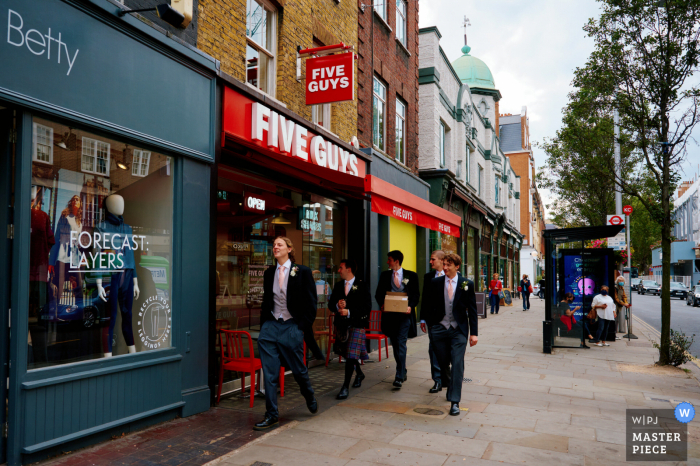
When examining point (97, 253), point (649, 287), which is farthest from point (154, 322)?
point (649, 287)

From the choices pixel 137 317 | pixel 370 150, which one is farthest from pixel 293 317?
pixel 370 150

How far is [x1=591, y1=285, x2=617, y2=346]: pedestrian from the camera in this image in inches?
485

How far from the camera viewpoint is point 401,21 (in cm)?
1519

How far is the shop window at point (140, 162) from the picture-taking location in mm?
5650

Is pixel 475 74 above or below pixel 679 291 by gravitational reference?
above

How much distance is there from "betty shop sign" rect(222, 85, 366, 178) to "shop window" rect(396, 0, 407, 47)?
7071mm

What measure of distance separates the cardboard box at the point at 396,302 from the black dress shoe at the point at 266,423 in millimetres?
2587

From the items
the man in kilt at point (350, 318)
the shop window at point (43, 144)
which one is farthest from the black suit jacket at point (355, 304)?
the shop window at point (43, 144)

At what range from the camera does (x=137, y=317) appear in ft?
18.6

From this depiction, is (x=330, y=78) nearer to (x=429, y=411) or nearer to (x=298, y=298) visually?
(x=298, y=298)

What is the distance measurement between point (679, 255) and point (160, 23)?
72188 mm

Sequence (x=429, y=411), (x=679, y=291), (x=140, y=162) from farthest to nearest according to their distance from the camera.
A: (x=679, y=291), (x=429, y=411), (x=140, y=162)

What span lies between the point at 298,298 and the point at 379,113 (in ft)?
28.6

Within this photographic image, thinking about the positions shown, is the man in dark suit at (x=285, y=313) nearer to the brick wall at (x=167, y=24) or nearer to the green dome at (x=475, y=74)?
the brick wall at (x=167, y=24)
